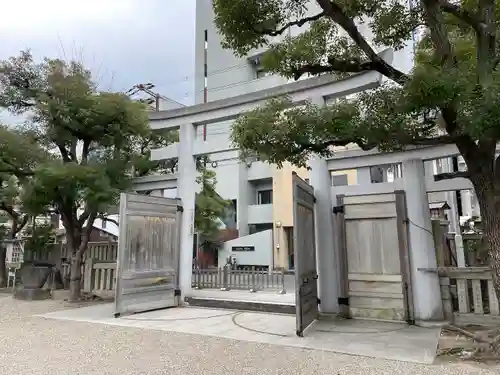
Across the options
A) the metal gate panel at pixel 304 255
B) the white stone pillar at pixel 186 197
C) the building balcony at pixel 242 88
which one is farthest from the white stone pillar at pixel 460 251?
the building balcony at pixel 242 88

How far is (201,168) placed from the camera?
414 inches

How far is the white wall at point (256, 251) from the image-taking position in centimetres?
1488

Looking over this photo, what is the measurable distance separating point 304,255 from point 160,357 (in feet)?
7.26

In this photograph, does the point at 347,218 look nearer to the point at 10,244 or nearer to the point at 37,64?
the point at 37,64

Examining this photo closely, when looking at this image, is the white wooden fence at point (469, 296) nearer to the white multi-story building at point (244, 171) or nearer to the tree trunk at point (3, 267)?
the white multi-story building at point (244, 171)

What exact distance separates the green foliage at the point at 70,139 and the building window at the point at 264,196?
968cm

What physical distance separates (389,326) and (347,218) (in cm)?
167

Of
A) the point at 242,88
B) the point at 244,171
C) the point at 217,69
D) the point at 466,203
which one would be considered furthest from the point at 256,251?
the point at 217,69

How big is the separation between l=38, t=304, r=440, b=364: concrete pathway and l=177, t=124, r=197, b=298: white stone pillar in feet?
2.27

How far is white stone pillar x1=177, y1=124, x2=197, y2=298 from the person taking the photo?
23.9 feet

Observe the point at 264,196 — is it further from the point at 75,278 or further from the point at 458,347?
the point at 458,347

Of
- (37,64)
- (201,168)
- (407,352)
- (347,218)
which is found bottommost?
(407,352)

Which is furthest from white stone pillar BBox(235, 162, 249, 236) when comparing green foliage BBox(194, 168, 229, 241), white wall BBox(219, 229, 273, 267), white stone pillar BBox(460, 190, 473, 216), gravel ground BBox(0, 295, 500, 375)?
gravel ground BBox(0, 295, 500, 375)

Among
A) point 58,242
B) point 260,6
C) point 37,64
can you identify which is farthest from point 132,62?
point 260,6
